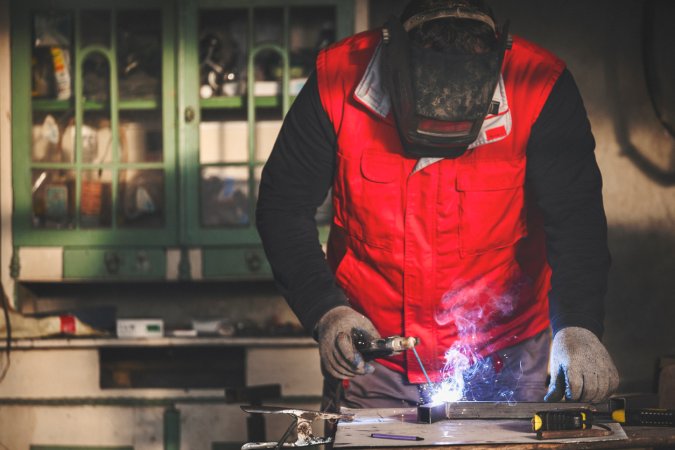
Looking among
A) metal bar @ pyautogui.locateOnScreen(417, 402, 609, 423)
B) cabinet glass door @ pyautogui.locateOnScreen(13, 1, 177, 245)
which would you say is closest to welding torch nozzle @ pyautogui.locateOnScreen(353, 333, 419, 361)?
metal bar @ pyautogui.locateOnScreen(417, 402, 609, 423)

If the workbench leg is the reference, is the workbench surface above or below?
above

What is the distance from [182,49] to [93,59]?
1.27ft

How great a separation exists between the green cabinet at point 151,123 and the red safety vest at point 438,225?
145cm

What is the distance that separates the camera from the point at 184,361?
356 centimetres

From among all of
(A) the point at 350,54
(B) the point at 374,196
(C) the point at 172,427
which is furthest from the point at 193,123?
(B) the point at 374,196

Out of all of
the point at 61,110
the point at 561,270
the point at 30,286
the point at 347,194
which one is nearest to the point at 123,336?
the point at 30,286

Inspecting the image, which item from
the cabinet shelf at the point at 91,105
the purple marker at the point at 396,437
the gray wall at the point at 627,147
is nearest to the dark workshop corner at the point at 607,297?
the gray wall at the point at 627,147

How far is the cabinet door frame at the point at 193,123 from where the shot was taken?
353 cm

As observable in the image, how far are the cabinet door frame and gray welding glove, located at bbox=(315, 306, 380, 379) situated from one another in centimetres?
166

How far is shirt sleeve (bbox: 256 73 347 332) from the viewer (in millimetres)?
2111

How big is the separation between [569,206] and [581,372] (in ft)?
1.39

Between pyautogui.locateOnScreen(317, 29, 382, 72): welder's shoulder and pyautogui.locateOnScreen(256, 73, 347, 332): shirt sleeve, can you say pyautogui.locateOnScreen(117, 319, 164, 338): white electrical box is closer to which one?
pyautogui.locateOnScreen(256, 73, 347, 332): shirt sleeve

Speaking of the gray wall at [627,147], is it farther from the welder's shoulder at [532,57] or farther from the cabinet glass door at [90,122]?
the welder's shoulder at [532,57]

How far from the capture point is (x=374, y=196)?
81.4 inches
